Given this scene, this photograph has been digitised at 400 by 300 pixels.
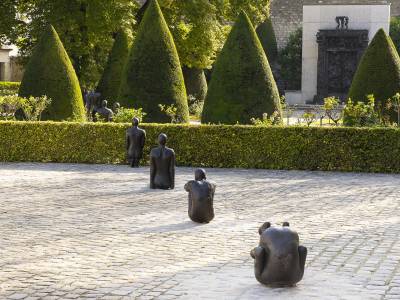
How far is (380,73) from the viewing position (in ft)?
84.4

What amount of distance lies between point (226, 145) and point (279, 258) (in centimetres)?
1296

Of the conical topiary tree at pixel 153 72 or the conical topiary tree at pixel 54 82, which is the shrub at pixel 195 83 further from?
the conical topiary tree at pixel 54 82

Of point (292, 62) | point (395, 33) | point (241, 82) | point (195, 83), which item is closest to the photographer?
point (241, 82)

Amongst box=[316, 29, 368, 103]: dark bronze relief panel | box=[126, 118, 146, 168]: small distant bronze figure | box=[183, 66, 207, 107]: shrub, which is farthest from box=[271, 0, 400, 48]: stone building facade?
box=[126, 118, 146, 168]: small distant bronze figure

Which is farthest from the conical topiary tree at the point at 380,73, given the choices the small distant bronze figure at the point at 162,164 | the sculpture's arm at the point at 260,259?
the sculpture's arm at the point at 260,259

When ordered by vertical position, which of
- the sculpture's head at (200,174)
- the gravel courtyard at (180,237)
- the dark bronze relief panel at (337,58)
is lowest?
the gravel courtyard at (180,237)

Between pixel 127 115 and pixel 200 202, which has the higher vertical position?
pixel 127 115

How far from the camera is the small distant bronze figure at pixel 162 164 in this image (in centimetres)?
1678

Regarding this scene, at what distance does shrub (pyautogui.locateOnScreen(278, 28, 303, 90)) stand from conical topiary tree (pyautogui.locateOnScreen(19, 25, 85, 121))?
105 ft

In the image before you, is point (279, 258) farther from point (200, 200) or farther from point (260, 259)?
point (200, 200)

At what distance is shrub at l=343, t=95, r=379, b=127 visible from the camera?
77.8 feet

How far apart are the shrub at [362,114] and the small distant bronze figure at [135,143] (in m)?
6.58

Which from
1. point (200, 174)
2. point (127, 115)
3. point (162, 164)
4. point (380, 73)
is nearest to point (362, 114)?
point (380, 73)

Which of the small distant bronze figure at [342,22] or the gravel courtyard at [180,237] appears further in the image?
the small distant bronze figure at [342,22]
